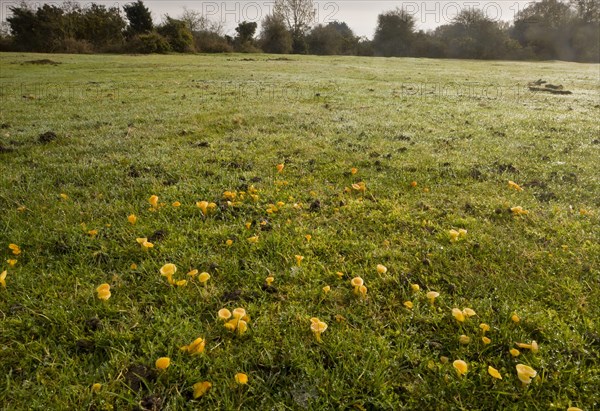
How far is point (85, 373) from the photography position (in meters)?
2.37

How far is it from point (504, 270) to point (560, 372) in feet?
3.86

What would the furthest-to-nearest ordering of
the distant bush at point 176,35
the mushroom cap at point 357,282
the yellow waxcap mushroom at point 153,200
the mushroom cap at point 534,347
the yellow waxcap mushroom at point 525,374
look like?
the distant bush at point 176,35 < the yellow waxcap mushroom at point 153,200 < the mushroom cap at point 357,282 < the mushroom cap at point 534,347 < the yellow waxcap mushroom at point 525,374

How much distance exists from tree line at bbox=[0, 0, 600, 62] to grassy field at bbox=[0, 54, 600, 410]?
4639 cm

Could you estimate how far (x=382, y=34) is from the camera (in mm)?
65125

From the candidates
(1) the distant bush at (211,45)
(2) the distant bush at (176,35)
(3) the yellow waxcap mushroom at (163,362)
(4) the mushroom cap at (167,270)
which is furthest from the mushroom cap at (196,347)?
(1) the distant bush at (211,45)

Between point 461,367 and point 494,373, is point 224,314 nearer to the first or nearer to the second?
point 461,367

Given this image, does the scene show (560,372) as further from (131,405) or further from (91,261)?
(91,261)

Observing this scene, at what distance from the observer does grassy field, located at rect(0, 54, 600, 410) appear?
2.33 meters

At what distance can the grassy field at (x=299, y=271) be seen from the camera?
7.63 feet

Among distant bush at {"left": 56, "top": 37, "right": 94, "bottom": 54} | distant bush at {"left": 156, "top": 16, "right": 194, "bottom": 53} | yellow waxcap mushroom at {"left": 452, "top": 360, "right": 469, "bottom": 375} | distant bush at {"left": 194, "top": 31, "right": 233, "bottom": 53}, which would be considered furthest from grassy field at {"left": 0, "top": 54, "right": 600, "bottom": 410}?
distant bush at {"left": 194, "top": 31, "right": 233, "bottom": 53}

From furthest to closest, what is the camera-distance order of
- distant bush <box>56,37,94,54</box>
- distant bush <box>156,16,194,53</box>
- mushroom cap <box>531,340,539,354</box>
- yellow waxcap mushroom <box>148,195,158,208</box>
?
distant bush <box>156,16,194,53</box> → distant bush <box>56,37,94,54</box> → yellow waxcap mushroom <box>148,195,158,208</box> → mushroom cap <box>531,340,539,354</box>

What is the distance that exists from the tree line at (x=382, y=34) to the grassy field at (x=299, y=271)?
46.4m

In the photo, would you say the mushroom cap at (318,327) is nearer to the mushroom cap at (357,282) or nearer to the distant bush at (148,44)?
the mushroom cap at (357,282)

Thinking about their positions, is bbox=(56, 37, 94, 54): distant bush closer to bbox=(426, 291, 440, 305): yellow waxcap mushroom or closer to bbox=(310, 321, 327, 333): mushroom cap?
bbox=(310, 321, 327, 333): mushroom cap
